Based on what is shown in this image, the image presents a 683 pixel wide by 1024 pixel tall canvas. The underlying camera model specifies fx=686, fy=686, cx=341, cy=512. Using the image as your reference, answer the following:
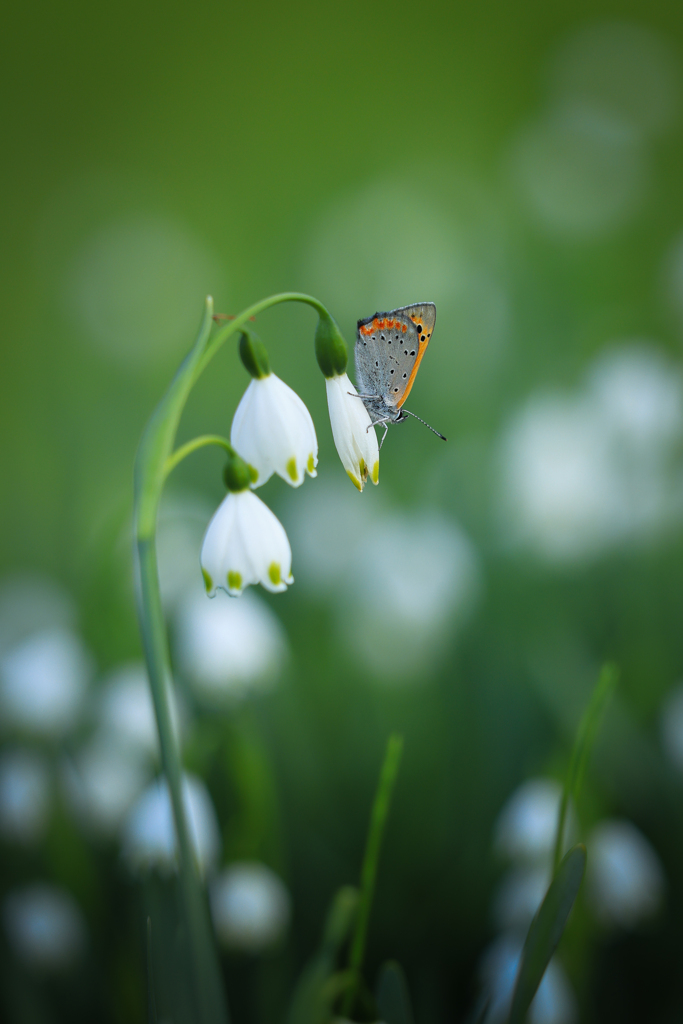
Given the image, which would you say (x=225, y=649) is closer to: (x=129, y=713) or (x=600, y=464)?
(x=129, y=713)

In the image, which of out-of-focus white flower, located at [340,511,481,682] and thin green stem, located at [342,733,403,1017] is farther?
out-of-focus white flower, located at [340,511,481,682]

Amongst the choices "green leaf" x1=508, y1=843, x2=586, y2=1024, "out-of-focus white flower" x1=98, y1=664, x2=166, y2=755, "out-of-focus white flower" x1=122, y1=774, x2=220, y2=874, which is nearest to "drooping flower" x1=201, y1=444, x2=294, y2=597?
→ "green leaf" x1=508, y1=843, x2=586, y2=1024

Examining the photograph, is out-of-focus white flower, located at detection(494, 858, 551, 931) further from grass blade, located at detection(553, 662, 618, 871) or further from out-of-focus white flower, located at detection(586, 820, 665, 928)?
grass blade, located at detection(553, 662, 618, 871)

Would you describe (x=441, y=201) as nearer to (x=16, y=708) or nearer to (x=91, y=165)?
(x=91, y=165)

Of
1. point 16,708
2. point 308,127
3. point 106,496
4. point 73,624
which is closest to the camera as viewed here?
point 16,708

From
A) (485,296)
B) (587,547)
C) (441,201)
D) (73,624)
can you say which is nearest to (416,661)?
(587,547)

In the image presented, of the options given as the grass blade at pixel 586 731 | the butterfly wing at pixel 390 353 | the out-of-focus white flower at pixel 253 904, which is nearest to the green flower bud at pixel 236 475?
the butterfly wing at pixel 390 353
